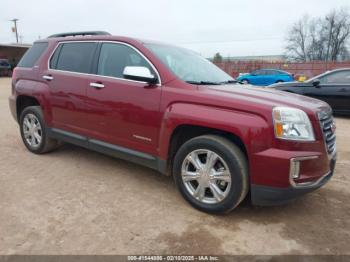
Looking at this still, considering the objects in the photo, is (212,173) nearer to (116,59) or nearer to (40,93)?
(116,59)

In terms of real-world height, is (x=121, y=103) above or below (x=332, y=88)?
above

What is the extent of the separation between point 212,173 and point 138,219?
2.77 ft

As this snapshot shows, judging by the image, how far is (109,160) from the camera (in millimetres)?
5273

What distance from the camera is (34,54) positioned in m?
5.51

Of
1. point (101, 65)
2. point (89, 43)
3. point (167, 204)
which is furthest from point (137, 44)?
point (167, 204)

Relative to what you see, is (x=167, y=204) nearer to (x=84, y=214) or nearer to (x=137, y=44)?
(x=84, y=214)

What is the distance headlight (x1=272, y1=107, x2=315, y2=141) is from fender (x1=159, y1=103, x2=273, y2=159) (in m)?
0.10

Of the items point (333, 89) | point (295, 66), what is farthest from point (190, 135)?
point (295, 66)

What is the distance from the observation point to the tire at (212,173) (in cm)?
333

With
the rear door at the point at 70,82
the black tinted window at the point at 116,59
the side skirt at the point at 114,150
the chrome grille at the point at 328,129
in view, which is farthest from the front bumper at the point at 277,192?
the rear door at the point at 70,82

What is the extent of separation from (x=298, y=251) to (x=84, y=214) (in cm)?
200

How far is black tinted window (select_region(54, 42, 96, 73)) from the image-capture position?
467 centimetres

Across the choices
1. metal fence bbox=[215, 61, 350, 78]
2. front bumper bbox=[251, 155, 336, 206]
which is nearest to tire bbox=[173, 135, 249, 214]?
front bumper bbox=[251, 155, 336, 206]

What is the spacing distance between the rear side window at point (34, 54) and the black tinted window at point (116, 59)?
4.62 feet
